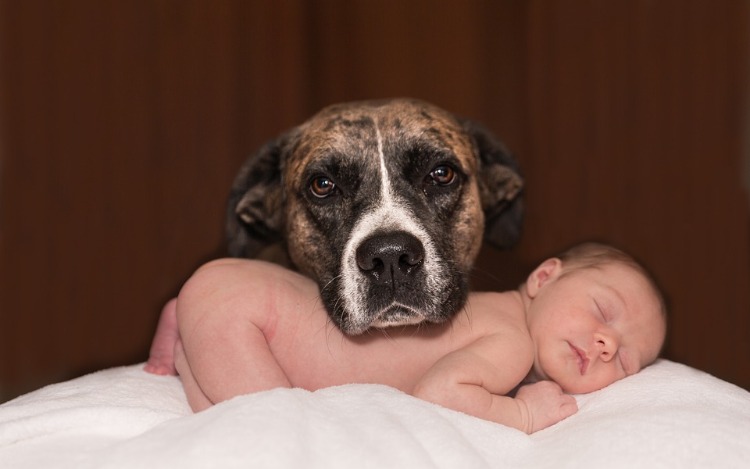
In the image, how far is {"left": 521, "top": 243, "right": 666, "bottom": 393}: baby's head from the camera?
2328 mm

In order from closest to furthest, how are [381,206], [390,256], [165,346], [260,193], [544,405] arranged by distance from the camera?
1. [544,405]
2. [390,256]
3. [381,206]
4. [165,346]
5. [260,193]

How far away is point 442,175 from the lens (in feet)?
9.15

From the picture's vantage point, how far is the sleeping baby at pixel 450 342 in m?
2.15

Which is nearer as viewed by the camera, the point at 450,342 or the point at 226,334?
the point at 226,334

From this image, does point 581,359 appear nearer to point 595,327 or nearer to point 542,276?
point 595,327

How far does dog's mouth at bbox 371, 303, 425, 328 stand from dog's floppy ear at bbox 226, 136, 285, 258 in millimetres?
947

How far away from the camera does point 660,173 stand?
4148mm

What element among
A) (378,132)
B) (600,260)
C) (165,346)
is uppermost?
(378,132)

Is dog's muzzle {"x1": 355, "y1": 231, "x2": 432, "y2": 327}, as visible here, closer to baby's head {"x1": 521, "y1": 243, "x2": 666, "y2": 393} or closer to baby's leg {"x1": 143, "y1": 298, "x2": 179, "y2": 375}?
baby's head {"x1": 521, "y1": 243, "x2": 666, "y2": 393}

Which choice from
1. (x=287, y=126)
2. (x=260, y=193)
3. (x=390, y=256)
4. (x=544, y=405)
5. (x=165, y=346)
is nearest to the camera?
(x=544, y=405)

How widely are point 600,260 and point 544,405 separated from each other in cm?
59

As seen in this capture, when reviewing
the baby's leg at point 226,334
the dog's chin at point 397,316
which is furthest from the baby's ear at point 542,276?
the baby's leg at point 226,334

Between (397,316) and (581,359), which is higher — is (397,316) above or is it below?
above

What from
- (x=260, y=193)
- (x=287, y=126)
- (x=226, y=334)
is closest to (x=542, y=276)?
(x=226, y=334)
